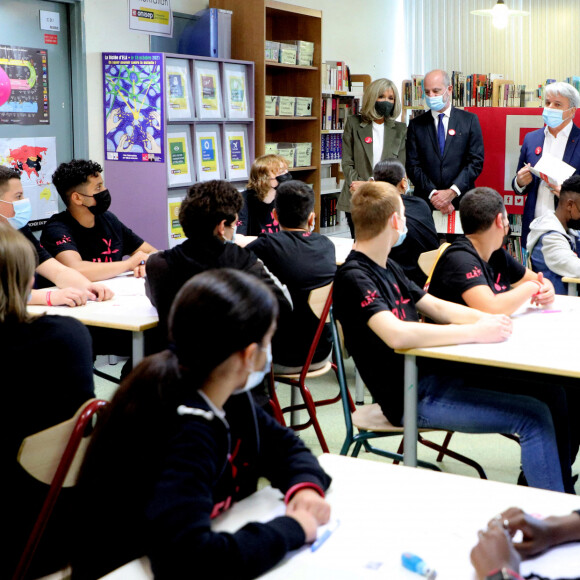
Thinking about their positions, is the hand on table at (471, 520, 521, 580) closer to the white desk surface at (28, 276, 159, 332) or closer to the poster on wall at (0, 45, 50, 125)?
the white desk surface at (28, 276, 159, 332)

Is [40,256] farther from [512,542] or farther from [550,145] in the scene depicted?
[550,145]

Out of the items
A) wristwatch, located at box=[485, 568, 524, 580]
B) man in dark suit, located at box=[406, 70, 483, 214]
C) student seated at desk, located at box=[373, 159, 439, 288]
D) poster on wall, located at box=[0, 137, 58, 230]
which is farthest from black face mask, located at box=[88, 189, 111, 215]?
wristwatch, located at box=[485, 568, 524, 580]

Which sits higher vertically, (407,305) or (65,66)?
(65,66)

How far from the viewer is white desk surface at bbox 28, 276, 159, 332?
2.87 m

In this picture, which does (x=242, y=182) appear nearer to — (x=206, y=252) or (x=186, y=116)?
(x=186, y=116)

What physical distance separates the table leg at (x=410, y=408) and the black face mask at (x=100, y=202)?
6.25 feet

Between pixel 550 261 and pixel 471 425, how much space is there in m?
1.62

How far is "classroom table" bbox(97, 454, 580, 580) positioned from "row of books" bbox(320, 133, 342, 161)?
5.62m

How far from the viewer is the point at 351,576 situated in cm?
120

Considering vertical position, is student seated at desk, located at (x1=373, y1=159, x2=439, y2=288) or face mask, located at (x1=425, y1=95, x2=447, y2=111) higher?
face mask, located at (x1=425, y1=95, x2=447, y2=111)

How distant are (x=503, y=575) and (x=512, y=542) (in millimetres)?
98

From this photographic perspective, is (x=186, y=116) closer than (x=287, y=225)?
No

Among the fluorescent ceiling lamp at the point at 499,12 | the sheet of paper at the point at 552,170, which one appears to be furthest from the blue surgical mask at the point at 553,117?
the fluorescent ceiling lamp at the point at 499,12

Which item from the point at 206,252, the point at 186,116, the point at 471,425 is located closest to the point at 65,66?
the point at 186,116
